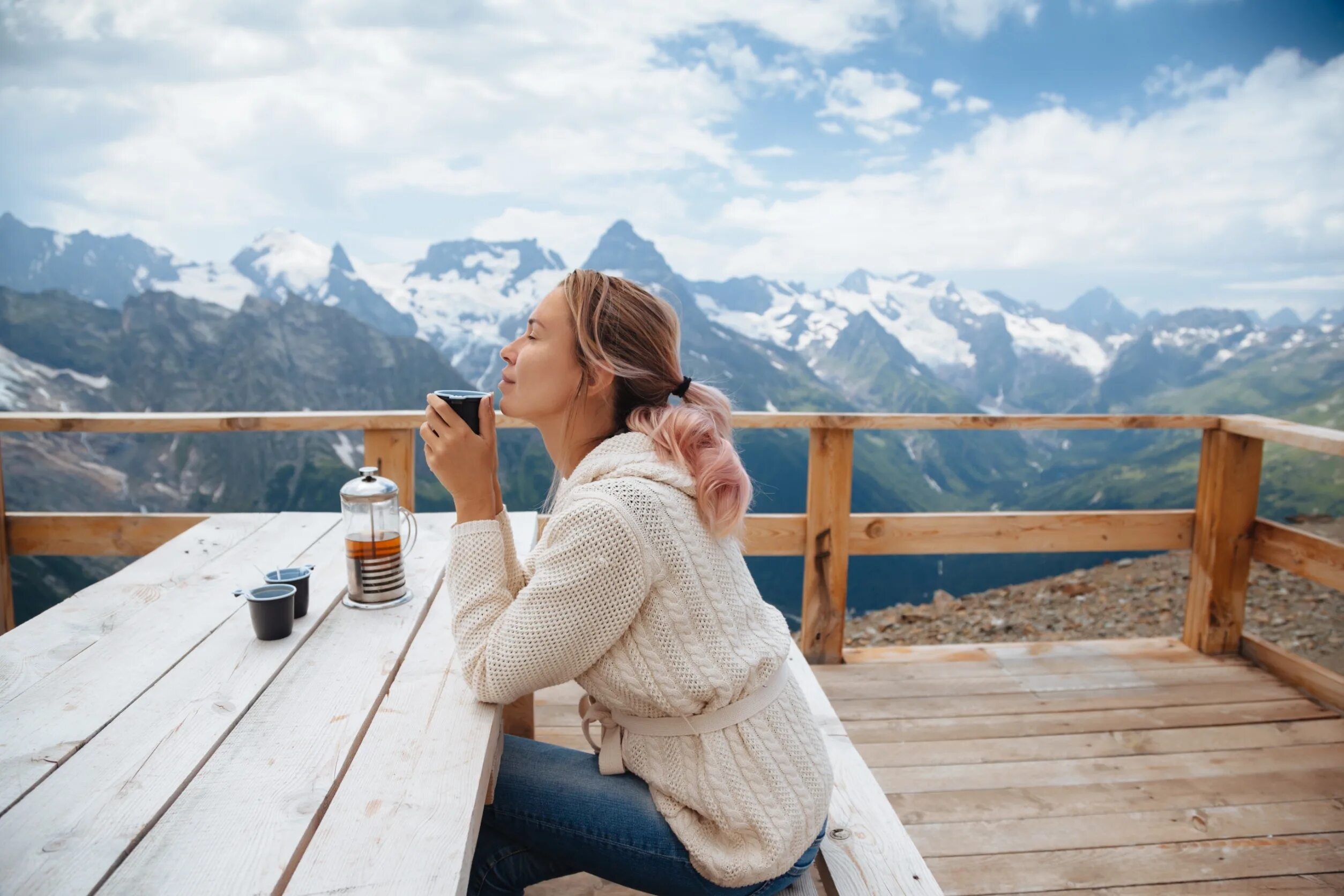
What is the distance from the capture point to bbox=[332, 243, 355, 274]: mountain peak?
9262cm

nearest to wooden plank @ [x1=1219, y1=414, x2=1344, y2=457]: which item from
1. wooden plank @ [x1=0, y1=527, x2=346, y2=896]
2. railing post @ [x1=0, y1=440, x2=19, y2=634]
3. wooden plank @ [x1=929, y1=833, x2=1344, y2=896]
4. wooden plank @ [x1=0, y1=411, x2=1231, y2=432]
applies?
wooden plank @ [x1=0, y1=411, x2=1231, y2=432]

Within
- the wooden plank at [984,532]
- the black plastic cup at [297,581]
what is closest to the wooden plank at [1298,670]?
the wooden plank at [984,532]

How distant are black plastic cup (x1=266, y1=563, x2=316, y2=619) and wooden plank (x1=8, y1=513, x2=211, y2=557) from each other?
5.32 feet

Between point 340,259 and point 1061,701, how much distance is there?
10205 centimetres

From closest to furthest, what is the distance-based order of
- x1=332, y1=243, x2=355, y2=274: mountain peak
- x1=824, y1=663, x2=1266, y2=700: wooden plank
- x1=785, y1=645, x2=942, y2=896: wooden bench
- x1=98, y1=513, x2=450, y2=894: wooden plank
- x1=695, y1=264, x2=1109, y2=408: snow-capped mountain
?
x1=98, y1=513, x2=450, y2=894: wooden plank, x1=785, y1=645, x2=942, y2=896: wooden bench, x1=824, y1=663, x2=1266, y2=700: wooden plank, x1=332, y1=243, x2=355, y2=274: mountain peak, x1=695, y1=264, x2=1109, y2=408: snow-capped mountain

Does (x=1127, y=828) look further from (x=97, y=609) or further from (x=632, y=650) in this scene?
(x=97, y=609)

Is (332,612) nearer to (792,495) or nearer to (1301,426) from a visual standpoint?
(1301,426)

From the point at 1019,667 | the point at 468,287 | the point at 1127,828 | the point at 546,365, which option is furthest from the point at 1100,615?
the point at 468,287

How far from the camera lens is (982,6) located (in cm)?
2575

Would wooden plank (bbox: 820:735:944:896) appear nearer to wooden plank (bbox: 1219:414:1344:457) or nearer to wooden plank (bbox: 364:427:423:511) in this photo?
wooden plank (bbox: 364:427:423:511)

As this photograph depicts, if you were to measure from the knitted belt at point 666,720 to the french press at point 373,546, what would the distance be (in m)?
0.45

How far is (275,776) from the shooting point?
849mm

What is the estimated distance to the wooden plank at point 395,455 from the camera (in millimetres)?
2592

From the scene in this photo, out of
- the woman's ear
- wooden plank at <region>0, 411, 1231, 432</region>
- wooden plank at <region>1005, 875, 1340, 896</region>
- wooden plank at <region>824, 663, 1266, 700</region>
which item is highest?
the woman's ear
